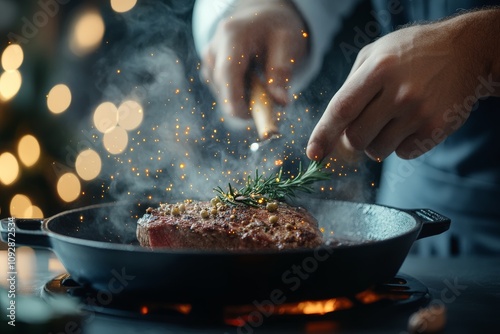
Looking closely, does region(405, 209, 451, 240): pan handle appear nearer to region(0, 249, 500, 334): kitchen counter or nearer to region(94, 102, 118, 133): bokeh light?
region(0, 249, 500, 334): kitchen counter

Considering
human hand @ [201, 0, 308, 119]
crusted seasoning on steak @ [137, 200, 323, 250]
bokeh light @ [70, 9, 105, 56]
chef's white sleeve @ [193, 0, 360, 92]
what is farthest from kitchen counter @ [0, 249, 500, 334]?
bokeh light @ [70, 9, 105, 56]

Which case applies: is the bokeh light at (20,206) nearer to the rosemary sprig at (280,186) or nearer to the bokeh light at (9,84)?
the bokeh light at (9,84)

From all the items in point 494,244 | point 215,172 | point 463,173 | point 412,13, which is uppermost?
point 412,13

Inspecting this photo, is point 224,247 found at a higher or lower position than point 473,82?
lower

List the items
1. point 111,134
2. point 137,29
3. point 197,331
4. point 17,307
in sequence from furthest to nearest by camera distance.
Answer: point 111,134 → point 137,29 → point 17,307 → point 197,331

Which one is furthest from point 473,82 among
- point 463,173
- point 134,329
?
point 134,329

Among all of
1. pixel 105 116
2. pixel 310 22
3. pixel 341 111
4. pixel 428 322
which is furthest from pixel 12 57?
pixel 428 322

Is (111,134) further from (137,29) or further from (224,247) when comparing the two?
(224,247)
